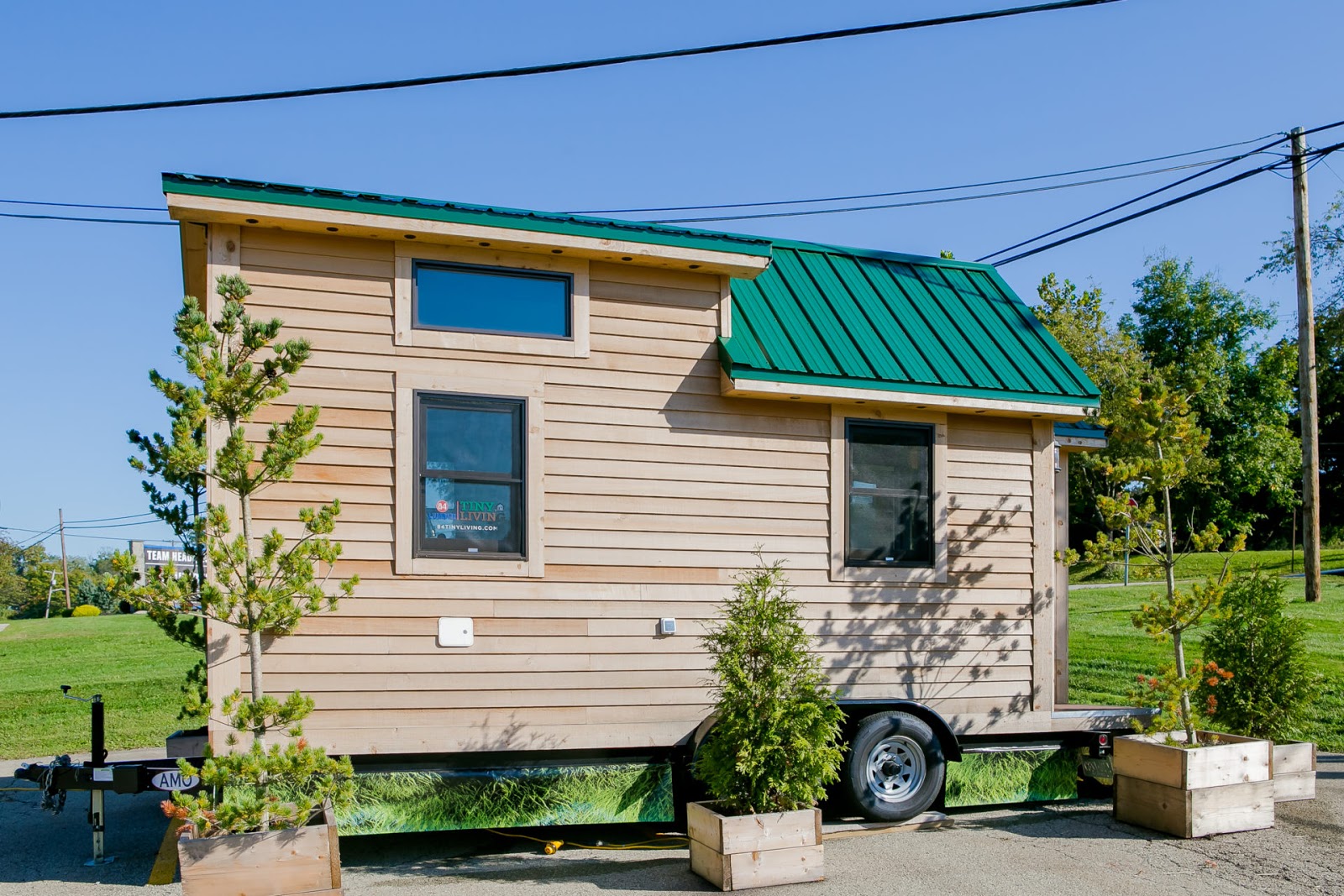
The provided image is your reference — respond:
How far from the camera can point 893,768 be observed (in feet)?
26.9

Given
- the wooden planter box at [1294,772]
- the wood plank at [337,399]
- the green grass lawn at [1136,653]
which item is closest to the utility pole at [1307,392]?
the green grass lawn at [1136,653]

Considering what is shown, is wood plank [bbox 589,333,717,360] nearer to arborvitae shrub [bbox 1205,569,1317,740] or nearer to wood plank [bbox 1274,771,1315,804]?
arborvitae shrub [bbox 1205,569,1317,740]

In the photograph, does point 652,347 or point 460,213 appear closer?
point 460,213

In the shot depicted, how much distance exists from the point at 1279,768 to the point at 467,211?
7331mm

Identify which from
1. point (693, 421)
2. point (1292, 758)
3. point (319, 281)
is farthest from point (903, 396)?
point (319, 281)

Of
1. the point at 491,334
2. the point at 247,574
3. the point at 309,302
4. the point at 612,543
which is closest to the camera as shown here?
the point at 247,574

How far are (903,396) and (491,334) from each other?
3.16 metres

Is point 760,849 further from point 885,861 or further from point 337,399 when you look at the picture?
point 337,399

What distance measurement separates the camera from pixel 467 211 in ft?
24.3

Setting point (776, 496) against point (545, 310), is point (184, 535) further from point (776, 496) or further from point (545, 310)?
point (776, 496)

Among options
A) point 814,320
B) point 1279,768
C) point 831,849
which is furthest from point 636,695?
point 1279,768

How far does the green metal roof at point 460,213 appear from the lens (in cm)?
688

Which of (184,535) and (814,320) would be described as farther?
(814,320)

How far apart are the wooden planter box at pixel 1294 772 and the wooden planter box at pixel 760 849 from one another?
415 cm
